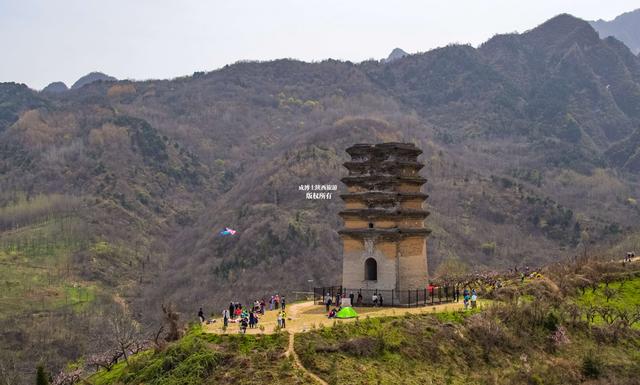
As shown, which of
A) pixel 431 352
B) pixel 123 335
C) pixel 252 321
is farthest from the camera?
pixel 123 335

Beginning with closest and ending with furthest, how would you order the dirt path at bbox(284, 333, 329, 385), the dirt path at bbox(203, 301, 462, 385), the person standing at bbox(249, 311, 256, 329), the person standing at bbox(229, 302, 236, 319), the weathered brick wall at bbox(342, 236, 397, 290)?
the dirt path at bbox(284, 333, 329, 385), the dirt path at bbox(203, 301, 462, 385), the person standing at bbox(249, 311, 256, 329), the person standing at bbox(229, 302, 236, 319), the weathered brick wall at bbox(342, 236, 397, 290)

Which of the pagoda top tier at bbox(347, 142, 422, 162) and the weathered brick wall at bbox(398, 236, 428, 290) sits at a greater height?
the pagoda top tier at bbox(347, 142, 422, 162)

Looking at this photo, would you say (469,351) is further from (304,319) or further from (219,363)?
(219,363)

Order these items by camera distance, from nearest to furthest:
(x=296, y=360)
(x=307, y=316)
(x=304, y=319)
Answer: (x=296, y=360) < (x=304, y=319) < (x=307, y=316)

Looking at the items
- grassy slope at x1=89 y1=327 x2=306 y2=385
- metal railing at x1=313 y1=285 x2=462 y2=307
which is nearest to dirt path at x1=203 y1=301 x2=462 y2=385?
grassy slope at x1=89 y1=327 x2=306 y2=385

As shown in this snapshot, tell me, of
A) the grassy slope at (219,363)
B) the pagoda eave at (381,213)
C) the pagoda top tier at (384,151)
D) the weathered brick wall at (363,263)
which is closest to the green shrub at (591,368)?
the weathered brick wall at (363,263)

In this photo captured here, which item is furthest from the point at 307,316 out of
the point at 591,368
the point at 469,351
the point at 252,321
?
the point at 591,368

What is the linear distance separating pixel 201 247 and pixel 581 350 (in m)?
122

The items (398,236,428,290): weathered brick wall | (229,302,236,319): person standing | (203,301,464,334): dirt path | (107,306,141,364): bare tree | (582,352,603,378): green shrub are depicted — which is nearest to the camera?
(203,301,464,334): dirt path

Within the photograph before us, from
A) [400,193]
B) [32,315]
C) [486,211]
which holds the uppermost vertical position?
[486,211]

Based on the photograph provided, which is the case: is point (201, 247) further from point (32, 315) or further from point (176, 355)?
point (176, 355)

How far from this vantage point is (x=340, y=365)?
30.6 m

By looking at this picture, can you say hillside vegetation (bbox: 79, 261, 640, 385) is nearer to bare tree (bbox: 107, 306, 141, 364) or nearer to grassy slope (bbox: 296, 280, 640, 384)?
grassy slope (bbox: 296, 280, 640, 384)

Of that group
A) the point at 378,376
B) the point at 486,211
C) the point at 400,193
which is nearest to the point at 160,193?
the point at 486,211
